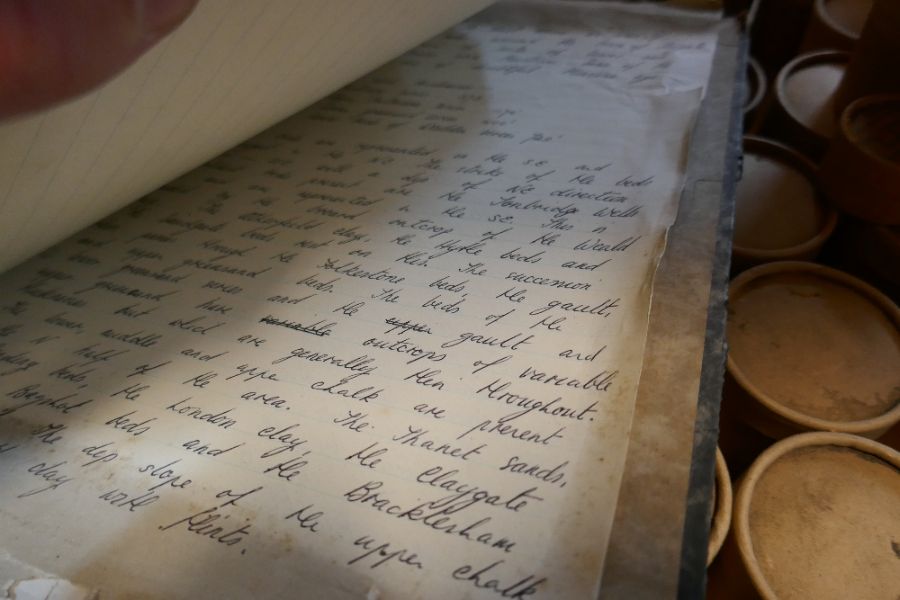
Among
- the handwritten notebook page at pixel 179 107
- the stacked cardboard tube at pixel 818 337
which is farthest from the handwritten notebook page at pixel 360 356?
the stacked cardboard tube at pixel 818 337

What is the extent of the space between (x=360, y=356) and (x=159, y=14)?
27 centimetres

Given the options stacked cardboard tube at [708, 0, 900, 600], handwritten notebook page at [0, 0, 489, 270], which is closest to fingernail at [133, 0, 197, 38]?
handwritten notebook page at [0, 0, 489, 270]

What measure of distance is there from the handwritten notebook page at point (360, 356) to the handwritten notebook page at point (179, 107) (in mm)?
75

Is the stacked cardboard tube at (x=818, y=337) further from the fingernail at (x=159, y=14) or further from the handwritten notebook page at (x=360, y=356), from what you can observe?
the fingernail at (x=159, y=14)

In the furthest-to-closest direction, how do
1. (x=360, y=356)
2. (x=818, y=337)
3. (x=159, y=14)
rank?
(x=818, y=337) < (x=360, y=356) < (x=159, y=14)

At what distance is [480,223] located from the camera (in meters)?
0.53

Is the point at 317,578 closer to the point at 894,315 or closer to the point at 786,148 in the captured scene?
the point at 894,315

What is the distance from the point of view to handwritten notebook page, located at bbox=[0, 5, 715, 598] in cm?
35

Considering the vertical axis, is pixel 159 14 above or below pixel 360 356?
above

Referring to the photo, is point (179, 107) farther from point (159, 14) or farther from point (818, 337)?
point (818, 337)

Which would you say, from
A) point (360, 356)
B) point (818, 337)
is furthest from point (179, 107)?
point (818, 337)

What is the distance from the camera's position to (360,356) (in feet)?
1.45

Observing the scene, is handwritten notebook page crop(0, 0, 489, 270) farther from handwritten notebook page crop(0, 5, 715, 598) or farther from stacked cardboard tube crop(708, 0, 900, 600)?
stacked cardboard tube crop(708, 0, 900, 600)

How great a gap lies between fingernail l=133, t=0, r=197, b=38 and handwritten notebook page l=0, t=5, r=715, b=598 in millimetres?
260
